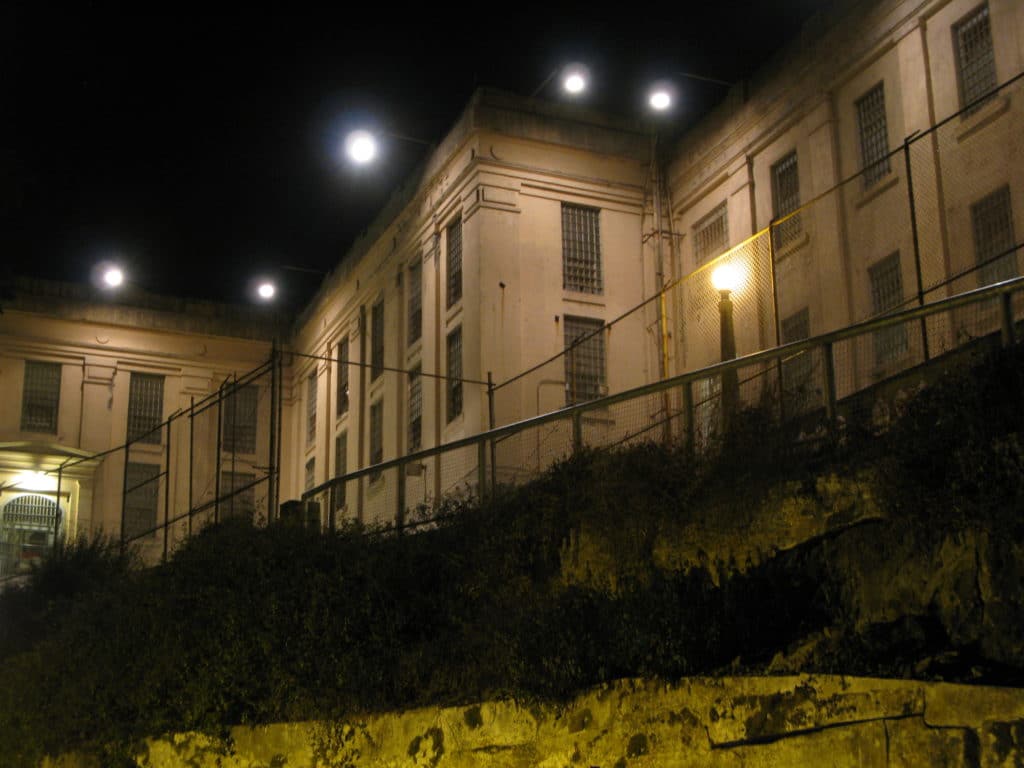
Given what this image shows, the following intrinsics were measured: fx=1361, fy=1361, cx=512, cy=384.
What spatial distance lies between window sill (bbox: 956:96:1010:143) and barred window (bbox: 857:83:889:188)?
2.32m

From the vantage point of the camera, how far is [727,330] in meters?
17.9

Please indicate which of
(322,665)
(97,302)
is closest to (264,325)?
(97,302)

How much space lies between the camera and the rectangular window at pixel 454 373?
30.0 meters

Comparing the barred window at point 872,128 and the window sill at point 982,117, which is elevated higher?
the barred window at point 872,128

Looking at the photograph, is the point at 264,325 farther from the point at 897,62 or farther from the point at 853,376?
the point at 853,376

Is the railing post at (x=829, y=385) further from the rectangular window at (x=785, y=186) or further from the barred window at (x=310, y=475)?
the barred window at (x=310, y=475)

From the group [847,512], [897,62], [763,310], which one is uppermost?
[897,62]

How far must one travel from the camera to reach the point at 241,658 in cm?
1439

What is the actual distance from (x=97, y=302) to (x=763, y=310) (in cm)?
2917

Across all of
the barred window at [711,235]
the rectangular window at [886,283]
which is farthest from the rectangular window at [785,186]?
the rectangular window at [886,283]

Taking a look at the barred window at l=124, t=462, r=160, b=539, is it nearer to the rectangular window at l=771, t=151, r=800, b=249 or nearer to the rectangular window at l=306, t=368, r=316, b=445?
the rectangular window at l=306, t=368, r=316, b=445

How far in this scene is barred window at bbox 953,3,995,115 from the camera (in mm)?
22250

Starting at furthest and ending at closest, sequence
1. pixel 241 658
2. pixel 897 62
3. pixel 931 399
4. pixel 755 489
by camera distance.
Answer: pixel 897 62, pixel 241 658, pixel 755 489, pixel 931 399

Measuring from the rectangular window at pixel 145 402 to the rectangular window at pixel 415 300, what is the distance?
12.9m
